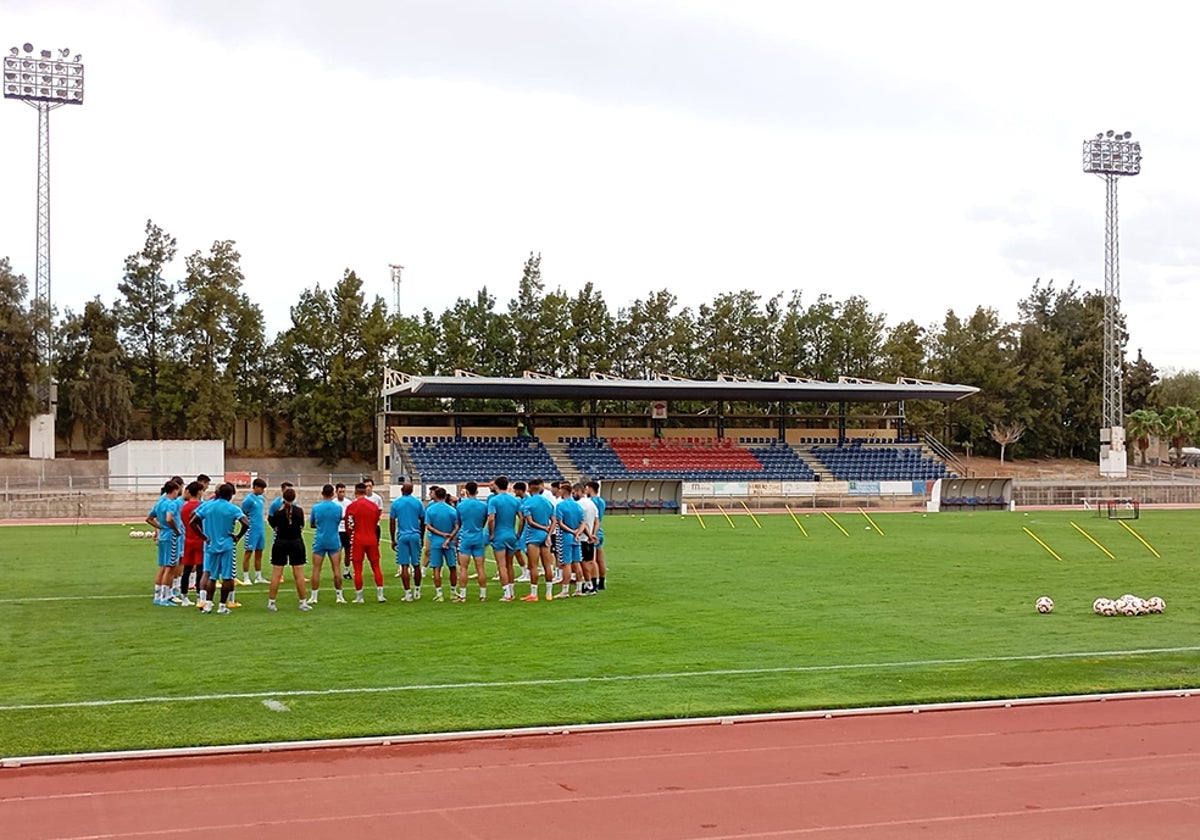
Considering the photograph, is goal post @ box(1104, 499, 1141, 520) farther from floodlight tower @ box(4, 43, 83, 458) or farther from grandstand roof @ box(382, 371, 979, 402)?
floodlight tower @ box(4, 43, 83, 458)

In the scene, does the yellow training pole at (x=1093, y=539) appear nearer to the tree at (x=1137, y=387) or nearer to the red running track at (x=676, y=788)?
the red running track at (x=676, y=788)

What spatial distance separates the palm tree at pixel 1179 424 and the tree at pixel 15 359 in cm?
6834

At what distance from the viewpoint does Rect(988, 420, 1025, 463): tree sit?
79875 millimetres

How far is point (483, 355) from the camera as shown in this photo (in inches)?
2926

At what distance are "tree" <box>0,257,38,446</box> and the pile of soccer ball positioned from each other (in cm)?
5172

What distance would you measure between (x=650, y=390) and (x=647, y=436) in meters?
6.82

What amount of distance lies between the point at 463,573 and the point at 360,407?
4990 cm

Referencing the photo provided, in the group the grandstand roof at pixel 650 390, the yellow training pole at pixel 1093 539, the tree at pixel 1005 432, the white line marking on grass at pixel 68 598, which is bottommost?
the yellow training pole at pixel 1093 539

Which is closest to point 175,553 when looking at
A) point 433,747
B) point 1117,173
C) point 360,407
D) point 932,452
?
point 433,747

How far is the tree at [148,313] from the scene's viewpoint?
218ft

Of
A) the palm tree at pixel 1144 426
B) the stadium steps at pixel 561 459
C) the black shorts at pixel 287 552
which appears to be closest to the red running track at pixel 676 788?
the black shorts at pixel 287 552

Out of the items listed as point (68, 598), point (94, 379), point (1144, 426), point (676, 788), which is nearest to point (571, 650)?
point (676, 788)

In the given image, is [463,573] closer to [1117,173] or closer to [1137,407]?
[1117,173]

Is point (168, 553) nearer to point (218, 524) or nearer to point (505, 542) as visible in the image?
point (218, 524)
